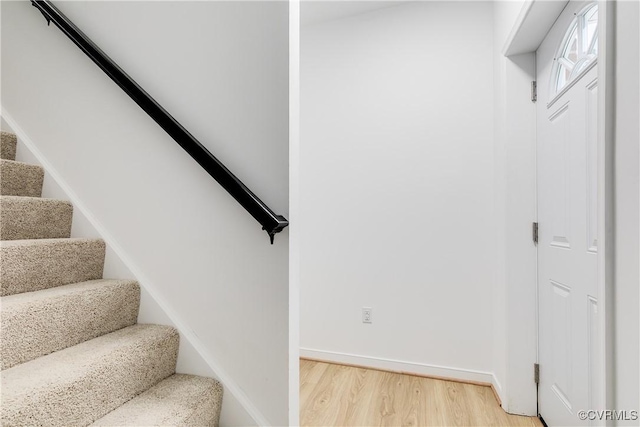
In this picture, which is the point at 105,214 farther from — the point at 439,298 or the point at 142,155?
the point at 439,298

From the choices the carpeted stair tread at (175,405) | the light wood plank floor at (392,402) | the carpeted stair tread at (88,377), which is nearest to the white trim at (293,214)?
the carpeted stair tread at (175,405)

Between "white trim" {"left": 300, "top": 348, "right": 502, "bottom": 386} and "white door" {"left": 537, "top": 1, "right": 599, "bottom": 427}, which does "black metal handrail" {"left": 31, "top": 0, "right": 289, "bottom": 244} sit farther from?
"white trim" {"left": 300, "top": 348, "right": 502, "bottom": 386}

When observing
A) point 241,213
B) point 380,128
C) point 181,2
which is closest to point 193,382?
point 241,213

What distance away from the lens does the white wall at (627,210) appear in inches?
30.2

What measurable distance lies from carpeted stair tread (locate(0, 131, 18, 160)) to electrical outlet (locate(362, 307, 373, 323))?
2.21 m

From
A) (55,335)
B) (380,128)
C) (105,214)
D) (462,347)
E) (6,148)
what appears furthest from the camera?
(380,128)

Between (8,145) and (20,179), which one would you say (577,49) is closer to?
(20,179)

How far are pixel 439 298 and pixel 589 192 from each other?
1.21 meters

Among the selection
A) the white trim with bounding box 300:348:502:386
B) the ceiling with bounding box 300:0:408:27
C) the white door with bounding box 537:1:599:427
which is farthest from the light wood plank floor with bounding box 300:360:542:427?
the ceiling with bounding box 300:0:408:27

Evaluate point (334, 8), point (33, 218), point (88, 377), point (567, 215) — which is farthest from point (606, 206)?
point (334, 8)

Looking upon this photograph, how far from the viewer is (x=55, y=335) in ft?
3.64

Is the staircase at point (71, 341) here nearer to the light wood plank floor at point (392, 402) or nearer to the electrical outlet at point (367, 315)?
the light wood plank floor at point (392, 402)

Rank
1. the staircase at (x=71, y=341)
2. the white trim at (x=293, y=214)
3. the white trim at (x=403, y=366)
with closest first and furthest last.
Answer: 1. the staircase at (x=71, y=341)
2. the white trim at (x=293, y=214)
3. the white trim at (x=403, y=366)

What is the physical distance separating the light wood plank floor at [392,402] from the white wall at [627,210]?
1183 mm
